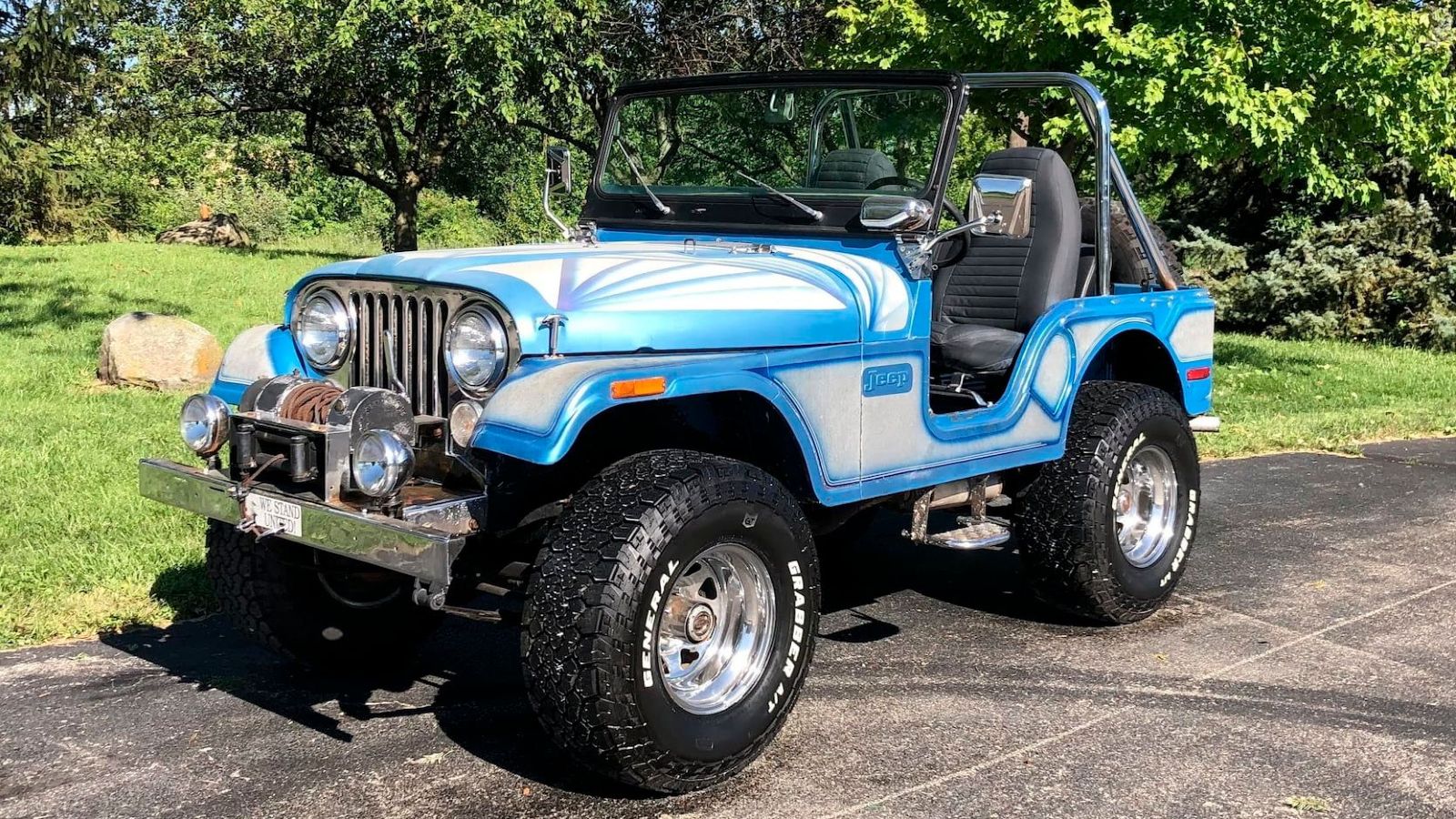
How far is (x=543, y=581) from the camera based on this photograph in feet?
11.6

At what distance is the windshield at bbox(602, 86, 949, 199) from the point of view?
509 centimetres

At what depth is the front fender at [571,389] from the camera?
3.41 metres

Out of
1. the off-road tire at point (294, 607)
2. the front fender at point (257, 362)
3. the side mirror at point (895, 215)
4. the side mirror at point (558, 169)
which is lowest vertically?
the off-road tire at point (294, 607)

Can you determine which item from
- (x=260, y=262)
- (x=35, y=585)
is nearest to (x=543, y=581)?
(x=35, y=585)

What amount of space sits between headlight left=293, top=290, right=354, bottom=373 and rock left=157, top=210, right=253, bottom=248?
22629mm

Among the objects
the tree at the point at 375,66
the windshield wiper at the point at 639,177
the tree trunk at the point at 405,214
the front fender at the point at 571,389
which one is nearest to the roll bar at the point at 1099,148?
the windshield wiper at the point at 639,177

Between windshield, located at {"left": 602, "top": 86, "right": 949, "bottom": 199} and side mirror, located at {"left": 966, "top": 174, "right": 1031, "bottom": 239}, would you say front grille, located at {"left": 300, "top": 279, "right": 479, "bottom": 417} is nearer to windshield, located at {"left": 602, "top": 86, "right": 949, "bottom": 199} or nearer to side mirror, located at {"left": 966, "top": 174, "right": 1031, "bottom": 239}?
windshield, located at {"left": 602, "top": 86, "right": 949, "bottom": 199}

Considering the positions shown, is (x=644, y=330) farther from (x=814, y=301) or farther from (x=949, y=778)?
(x=949, y=778)

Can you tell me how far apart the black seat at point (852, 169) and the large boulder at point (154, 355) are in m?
7.22

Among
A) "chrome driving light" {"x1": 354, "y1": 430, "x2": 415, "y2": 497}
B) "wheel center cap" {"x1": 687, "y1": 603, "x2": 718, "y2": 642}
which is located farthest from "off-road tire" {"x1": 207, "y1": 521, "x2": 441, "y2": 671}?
"wheel center cap" {"x1": 687, "y1": 603, "x2": 718, "y2": 642}

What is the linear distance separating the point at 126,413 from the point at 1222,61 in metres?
8.79

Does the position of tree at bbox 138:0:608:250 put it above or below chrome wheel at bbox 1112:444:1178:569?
above

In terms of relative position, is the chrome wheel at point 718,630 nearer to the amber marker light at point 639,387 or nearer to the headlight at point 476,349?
the amber marker light at point 639,387

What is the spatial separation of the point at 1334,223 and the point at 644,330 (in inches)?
637
